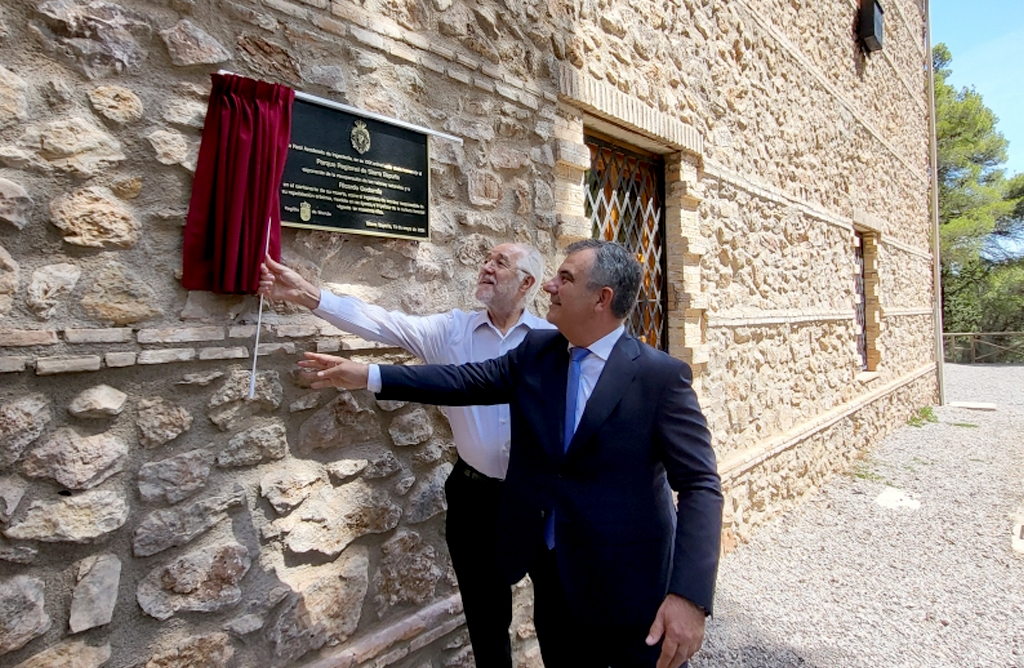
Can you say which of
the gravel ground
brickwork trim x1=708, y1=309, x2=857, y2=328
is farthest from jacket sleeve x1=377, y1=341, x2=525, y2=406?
brickwork trim x1=708, y1=309, x2=857, y2=328

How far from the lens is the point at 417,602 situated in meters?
2.51

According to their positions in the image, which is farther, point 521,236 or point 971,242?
point 971,242

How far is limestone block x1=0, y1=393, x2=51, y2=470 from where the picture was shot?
157 cm

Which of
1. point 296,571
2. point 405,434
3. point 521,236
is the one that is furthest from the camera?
point 521,236

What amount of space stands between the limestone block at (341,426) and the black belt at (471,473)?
35cm

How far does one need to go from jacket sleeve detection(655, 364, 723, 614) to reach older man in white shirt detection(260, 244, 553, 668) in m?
0.71

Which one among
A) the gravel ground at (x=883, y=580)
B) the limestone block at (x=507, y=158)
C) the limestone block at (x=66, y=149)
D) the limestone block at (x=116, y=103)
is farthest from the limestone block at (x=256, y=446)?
the gravel ground at (x=883, y=580)

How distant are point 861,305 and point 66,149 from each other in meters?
9.55

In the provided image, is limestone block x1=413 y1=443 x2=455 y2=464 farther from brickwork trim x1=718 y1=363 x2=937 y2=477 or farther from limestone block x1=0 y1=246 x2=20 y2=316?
brickwork trim x1=718 y1=363 x2=937 y2=477

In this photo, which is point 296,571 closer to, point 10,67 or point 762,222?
point 10,67

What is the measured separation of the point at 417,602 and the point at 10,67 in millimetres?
2206

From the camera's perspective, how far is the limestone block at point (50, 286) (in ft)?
5.41

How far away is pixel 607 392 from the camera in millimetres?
1703

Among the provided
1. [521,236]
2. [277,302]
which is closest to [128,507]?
[277,302]
